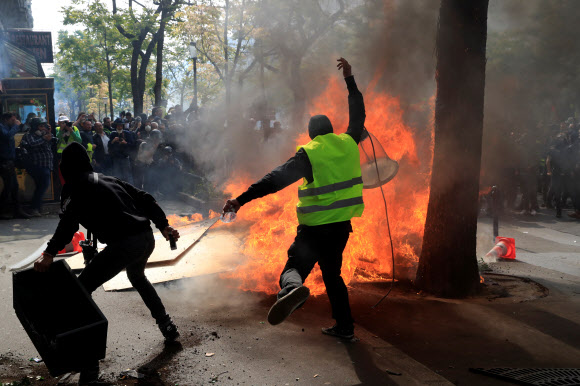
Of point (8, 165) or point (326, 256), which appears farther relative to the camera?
point (8, 165)

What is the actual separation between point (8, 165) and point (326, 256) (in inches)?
383

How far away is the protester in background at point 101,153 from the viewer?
41.8 feet

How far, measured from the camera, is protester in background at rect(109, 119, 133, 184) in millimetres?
13008

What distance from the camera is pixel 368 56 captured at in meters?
9.05

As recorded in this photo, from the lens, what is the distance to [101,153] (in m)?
12.7

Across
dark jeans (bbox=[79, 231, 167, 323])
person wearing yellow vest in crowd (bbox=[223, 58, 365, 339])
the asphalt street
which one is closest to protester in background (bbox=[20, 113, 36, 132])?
the asphalt street

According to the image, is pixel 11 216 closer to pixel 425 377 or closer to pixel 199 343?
pixel 199 343

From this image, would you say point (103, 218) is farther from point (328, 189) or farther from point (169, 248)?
point (169, 248)

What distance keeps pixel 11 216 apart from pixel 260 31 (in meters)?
9.29

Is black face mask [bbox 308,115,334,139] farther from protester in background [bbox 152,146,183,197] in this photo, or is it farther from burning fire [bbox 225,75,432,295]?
protester in background [bbox 152,146,183,197]

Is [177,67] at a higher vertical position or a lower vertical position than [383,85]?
higher

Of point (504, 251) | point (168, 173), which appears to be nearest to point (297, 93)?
point (168, 173)

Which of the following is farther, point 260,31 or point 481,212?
point 260,31

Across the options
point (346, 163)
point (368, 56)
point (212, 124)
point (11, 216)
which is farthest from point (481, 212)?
point (11, 216)
